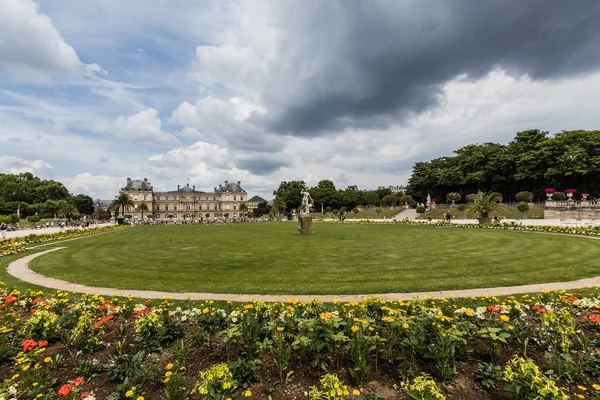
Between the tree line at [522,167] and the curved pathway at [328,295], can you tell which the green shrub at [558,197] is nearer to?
the tree line at [522,167]

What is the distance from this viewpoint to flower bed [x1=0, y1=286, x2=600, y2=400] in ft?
12.7

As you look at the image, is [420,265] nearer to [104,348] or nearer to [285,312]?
[285,312]

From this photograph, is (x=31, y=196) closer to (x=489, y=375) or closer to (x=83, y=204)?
(x=83, y=204)

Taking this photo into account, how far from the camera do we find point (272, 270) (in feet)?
39.1

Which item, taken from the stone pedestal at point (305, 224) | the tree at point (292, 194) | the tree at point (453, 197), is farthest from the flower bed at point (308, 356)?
the tree at point (292, 194)

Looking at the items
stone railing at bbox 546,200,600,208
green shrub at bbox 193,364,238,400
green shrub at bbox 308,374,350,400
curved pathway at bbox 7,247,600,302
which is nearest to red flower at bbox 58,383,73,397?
green shrub at bbox 193,364,238,400

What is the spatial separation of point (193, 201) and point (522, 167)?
118929 millimetres

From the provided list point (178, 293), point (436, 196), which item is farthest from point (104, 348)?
point (436, 196)

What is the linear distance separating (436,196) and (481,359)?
8743 centimetres

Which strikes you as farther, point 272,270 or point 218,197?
point 218,197

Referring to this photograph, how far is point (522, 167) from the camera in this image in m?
62.2

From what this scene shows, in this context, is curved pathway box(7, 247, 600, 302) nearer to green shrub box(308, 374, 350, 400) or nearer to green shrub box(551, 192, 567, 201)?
green shrub box(308, 374, 350, 400)

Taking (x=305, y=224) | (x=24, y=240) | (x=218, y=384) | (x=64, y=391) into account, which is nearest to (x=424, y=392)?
(x=218, y=384)

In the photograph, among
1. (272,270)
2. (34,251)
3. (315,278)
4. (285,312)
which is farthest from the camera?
(34,251)
